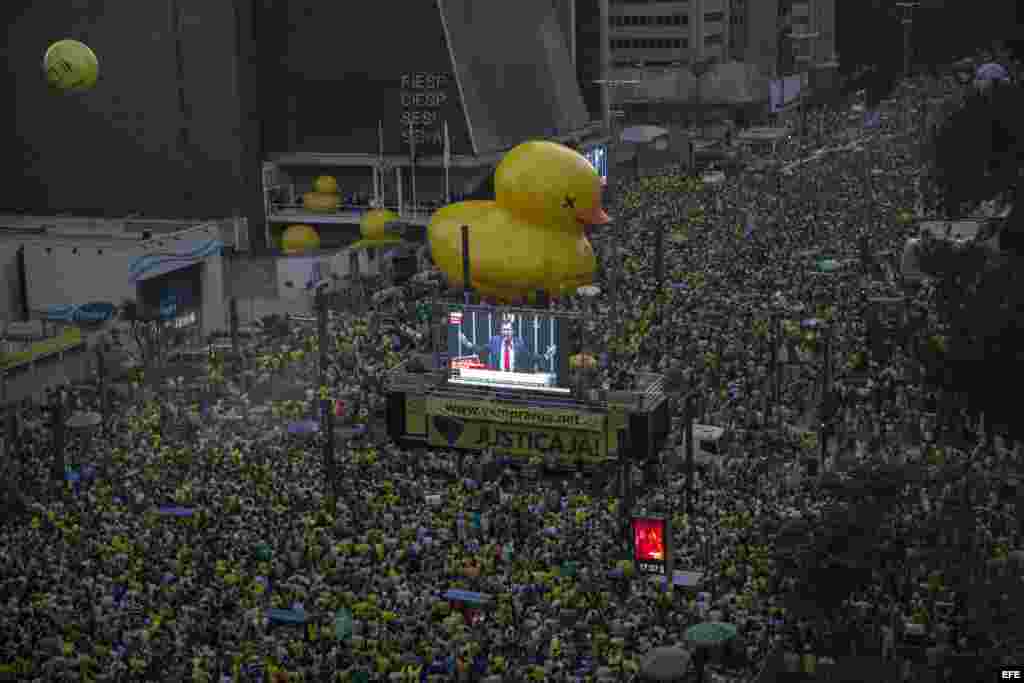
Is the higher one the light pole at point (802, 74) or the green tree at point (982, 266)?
the light pole at point (802, 74)

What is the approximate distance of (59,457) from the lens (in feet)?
99.0

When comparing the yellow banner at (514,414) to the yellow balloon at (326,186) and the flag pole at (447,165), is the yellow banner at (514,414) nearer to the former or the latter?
the flag pole at (447,165)

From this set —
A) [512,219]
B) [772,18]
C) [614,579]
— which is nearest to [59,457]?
[614,579]

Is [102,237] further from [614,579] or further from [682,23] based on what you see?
[682,23]

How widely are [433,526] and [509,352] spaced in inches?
250

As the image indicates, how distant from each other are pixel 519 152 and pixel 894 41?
75782mm

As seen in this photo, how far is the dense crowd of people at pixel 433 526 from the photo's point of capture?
22.1 meters

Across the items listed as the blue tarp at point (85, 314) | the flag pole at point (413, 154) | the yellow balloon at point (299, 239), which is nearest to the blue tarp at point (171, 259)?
the blue tarp at point (85, 314)

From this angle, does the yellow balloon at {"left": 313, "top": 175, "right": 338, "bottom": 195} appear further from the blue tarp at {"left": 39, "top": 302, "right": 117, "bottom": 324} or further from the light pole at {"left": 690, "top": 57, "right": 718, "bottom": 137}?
the light pole at {"left": 690, "top": 57, "right": 718, "bottom": 137}

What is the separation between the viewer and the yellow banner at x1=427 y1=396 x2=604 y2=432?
31.3m

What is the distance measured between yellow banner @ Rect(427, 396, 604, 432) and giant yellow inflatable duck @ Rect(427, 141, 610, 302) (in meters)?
10.1

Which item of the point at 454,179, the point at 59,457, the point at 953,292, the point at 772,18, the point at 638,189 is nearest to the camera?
the point at 59,457

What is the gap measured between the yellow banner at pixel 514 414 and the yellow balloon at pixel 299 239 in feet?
81.5

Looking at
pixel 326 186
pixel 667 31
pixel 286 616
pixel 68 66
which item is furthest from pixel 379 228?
pixel 667 31
